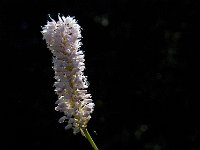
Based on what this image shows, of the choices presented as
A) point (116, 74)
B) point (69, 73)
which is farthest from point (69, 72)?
point (116, 74)

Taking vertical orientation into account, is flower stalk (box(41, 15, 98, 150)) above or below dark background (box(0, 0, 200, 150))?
below

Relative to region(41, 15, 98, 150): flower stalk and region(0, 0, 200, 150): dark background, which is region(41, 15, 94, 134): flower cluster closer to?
region(41, 15, 98, 150): flower stalk

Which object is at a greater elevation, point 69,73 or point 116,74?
point 116,74

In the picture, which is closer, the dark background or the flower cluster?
the flower cluster

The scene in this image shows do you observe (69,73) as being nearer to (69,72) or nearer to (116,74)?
(69,72)

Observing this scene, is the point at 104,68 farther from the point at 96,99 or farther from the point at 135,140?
the point at 135,140

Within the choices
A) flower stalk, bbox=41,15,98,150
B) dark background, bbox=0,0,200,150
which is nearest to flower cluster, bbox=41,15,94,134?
flower stalk, bbox=41,15,98,150

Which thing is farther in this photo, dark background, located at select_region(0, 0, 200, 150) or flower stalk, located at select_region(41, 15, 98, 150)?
dark background, located at select_region(0, 0, 200, 150)
